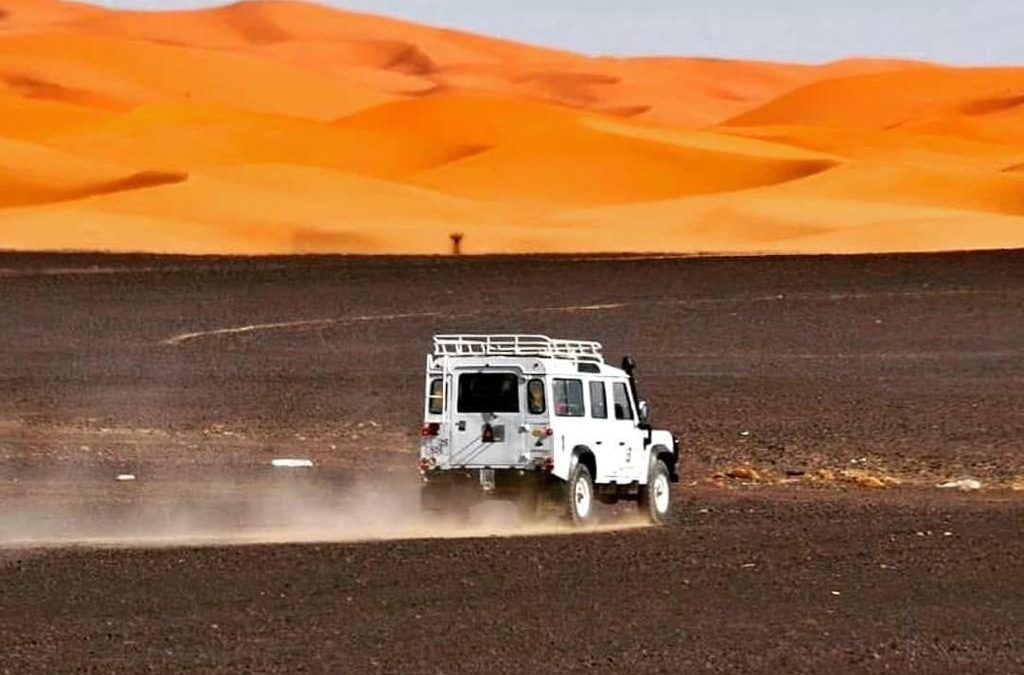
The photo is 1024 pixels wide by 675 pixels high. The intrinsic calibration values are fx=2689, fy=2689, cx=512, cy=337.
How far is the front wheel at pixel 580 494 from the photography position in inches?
731

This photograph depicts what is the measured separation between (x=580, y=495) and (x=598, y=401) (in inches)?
28.8

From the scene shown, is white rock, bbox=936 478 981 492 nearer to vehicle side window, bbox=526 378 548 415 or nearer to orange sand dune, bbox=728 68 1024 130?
vehicle side window, bbox=526 378 548 415

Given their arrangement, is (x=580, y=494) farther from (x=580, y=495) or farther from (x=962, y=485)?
(x=962, y=485)

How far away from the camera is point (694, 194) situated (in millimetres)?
109438

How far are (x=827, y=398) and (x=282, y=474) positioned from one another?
8.52m

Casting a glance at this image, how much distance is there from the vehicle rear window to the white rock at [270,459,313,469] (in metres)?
5.89

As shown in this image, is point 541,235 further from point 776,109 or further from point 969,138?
Result: point 776,109

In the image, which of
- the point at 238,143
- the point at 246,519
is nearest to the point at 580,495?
the point at 246,519

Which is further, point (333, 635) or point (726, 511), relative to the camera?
point (726, 511)

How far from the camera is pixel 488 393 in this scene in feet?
61.6

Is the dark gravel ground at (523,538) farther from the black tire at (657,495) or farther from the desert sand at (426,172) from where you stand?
the desert sand at (426,172)

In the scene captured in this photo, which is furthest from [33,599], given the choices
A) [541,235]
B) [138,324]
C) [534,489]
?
[541,235]

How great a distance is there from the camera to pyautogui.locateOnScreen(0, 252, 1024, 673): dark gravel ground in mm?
12859

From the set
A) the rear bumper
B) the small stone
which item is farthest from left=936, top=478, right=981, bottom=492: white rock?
the rear bumper
